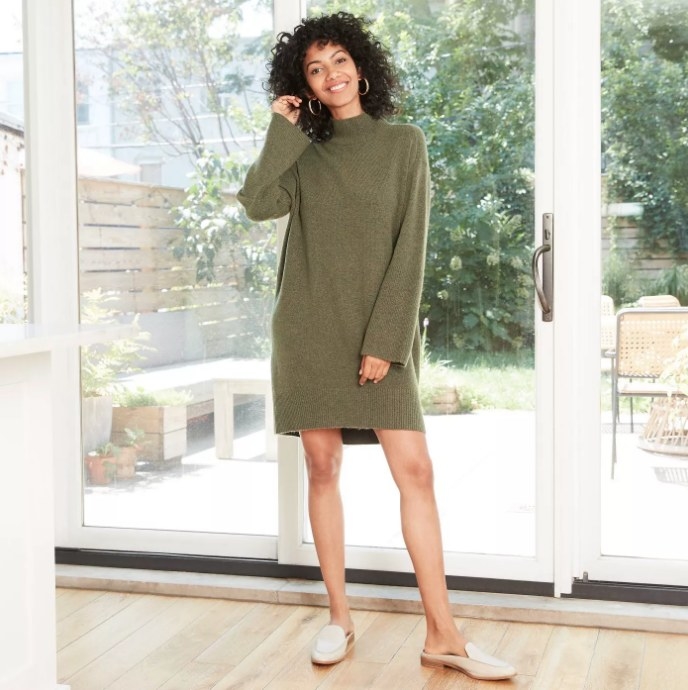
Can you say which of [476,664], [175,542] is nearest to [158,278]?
[175,542]

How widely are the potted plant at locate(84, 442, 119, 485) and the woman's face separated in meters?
1.40

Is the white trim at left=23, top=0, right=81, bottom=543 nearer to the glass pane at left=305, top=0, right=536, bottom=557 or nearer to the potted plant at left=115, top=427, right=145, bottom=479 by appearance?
the potted plant at left=115, top=427, right=145, bottom=479

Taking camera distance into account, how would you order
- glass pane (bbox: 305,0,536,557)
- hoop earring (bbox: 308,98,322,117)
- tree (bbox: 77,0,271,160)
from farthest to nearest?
tree (bbox: 77,0,271,160)
glass pane (bbox: 305,0,536,557)
hoop earring (bbox: 308,98,322,117)

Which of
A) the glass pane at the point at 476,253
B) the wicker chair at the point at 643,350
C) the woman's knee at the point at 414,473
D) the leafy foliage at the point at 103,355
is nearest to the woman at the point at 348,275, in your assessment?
the woman's knee at the point at 414,473

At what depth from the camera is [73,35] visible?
3.40 metres

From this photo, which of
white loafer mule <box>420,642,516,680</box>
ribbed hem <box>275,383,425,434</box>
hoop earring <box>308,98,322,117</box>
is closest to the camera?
white loafer mule <box>420,642,516,680</box>

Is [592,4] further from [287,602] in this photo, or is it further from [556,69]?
[287,602]

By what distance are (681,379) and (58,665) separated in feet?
5.94

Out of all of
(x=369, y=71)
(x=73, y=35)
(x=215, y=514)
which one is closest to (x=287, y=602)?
(x=215, y=514)

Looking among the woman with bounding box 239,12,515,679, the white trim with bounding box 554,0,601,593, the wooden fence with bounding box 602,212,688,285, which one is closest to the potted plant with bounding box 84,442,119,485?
the woman with bounding box 239,12,515,679

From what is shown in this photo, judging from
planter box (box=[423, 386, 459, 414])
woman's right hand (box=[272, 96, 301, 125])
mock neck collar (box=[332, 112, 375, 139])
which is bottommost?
planter box (box=[423, 386, 459, 414])

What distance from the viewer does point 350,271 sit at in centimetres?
265

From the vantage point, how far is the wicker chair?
9.80 ft

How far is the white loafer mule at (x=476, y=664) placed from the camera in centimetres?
253
